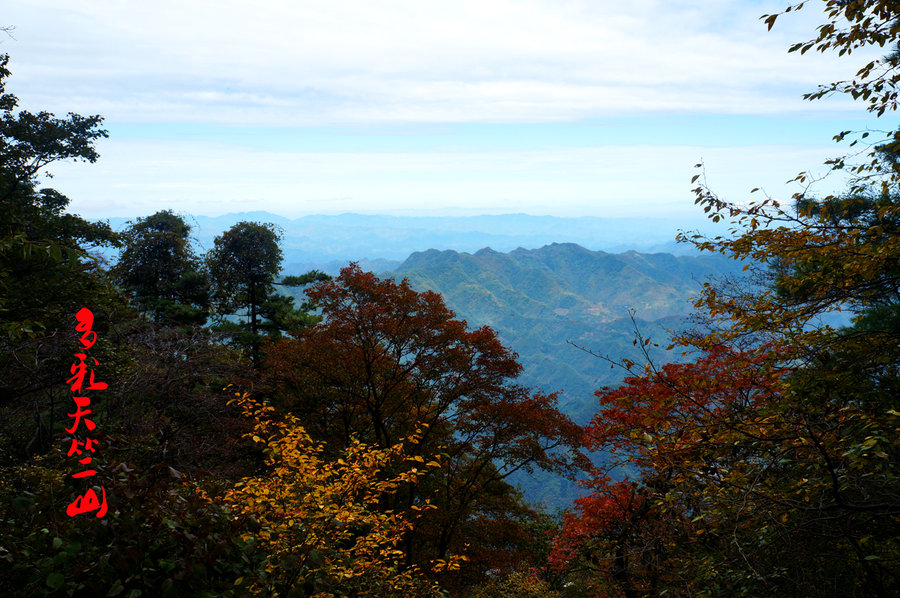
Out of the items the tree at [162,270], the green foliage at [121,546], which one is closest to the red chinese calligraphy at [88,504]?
the green foliage at [121,546]

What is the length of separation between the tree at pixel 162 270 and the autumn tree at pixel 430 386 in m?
13.2

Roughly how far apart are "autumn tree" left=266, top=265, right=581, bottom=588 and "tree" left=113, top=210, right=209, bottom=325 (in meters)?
13.2

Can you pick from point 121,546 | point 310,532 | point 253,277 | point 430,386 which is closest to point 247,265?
point 253,277

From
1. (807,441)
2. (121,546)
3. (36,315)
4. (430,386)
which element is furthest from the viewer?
(430,386)

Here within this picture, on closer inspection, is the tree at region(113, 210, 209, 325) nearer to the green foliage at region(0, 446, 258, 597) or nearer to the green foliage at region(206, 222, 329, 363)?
the green foliage at region(206, 222, 329, 363)

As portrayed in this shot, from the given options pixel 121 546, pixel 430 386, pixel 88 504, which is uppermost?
pixel 88 504

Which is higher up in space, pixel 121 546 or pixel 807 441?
pixel 807 441

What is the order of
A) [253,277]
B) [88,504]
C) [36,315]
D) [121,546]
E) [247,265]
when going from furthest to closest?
[253,277] < [247,265] < [36,315] < [88,504] < [121,546]

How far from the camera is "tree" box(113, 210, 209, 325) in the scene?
26.6 metres

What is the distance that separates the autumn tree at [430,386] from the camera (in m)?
15.4

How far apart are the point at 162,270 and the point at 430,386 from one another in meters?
20.0

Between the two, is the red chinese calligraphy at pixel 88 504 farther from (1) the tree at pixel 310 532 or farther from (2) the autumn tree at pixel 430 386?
(2) the autumn tree at pixel 430 386

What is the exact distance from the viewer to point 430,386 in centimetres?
1672

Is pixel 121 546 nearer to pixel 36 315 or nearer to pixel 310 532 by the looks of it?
pixel 310 532
